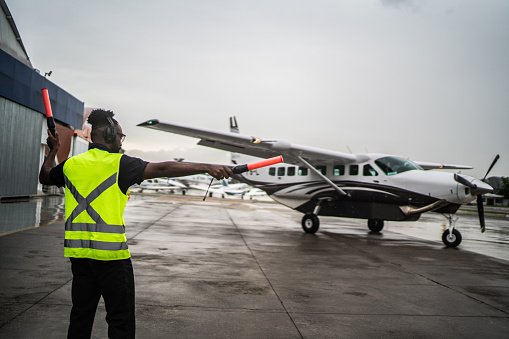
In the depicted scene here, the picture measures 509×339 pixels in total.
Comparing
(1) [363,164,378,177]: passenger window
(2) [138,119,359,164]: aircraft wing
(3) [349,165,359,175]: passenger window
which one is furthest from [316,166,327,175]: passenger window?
(1) [363,164,378,177]: passenger window

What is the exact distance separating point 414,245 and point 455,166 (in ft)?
23.0

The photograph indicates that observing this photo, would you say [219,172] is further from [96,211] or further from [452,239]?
[452,239]

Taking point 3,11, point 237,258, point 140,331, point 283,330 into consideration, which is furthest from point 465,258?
point 3,11

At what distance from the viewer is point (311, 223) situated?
13.9 m

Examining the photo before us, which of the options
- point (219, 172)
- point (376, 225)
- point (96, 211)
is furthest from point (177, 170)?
point (376, 225)

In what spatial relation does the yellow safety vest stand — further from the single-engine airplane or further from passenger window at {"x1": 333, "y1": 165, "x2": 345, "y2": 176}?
passenger window at {"x1": 333, "y1": 165, "x2": 345, "y2": 176}

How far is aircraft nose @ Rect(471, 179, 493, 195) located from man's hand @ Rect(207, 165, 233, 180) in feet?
33.4

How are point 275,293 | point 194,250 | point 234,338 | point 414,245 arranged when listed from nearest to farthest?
point 234,338 < point 275,293 < point 194,250 < point 414,245

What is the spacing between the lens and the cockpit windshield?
13094 millimetres

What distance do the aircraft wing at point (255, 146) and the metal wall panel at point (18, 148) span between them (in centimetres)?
1290

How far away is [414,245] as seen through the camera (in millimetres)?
12211

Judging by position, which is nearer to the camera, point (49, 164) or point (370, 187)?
point (49, 164)

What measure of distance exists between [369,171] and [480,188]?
11.1ft

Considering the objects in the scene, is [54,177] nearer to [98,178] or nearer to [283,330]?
[98,178]
